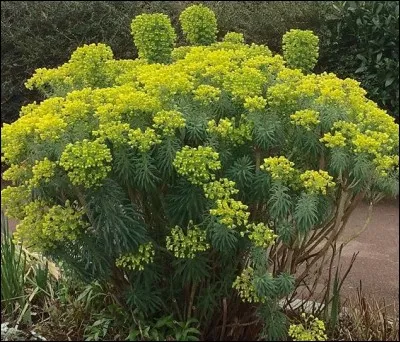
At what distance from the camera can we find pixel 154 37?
13.0ft

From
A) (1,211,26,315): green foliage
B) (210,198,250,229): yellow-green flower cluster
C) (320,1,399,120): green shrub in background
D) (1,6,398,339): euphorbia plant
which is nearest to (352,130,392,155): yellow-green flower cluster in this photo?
(1,6,398,339): euphorbia plant

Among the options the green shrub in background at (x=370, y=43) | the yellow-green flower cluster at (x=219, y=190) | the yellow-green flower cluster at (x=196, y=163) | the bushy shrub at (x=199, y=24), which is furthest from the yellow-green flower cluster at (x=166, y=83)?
the green shrub in background at (x=370, y=43)

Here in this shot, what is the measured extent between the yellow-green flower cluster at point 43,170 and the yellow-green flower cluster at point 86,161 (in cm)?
9

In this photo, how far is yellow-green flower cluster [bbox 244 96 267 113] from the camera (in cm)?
311

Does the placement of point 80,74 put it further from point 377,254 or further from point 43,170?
point 377,254

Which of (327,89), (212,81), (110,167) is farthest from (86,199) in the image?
(327,89)

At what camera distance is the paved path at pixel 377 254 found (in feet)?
15.3

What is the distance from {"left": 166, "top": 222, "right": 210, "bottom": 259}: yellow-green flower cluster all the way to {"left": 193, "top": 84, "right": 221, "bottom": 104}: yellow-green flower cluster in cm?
54

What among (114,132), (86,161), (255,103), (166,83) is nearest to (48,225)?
(86,161)

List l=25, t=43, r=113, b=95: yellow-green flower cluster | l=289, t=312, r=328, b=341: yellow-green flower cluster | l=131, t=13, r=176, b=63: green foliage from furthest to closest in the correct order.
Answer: l=131, t=13, r=176, b=63: green foliage < l=25, t=43, r=113, b=95: yellow-green flower cluster < l=289, t=312, r=328, b=341: yellow-green flower cluster

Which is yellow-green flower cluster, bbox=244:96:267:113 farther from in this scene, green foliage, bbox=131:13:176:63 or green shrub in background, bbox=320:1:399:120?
green shrub in background, bbox=320:1:399:120

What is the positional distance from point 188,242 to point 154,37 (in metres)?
1.36

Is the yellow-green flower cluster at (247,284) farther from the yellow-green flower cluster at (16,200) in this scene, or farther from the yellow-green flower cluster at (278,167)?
the yellow-green flower cluster at (16,200)

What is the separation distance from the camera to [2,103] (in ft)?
24.9
